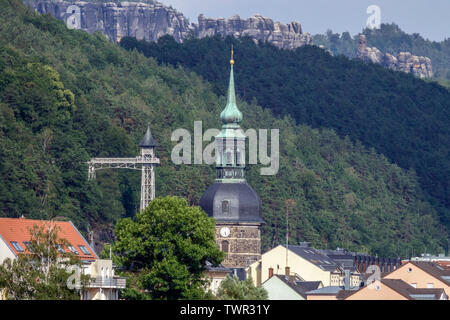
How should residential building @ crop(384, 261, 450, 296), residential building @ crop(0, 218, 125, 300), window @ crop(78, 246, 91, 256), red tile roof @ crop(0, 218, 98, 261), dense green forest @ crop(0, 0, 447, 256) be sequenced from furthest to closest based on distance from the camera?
dense green forest @ crop(0, 0, 447, 256), residential building @ crop(384, 261, 450, 296), window @ crop(78, 246, 91, 256), red tile roof @ crop(0, 218, 98, 261), residential building @ crop(0, 218, 125, 300)

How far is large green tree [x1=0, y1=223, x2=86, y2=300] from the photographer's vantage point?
242ft

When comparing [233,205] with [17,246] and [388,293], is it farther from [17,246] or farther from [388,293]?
[17,246]

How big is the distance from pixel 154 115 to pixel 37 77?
26142 millimetres

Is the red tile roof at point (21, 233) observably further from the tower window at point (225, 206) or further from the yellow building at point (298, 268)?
the tower window at point (225, 206)

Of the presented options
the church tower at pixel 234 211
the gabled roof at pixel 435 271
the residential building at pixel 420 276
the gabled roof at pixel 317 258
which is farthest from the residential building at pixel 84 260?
the church tower at pixel 234 211

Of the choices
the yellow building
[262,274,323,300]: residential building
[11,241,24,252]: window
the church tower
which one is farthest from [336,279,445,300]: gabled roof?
the church tower

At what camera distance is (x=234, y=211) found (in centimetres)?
13812

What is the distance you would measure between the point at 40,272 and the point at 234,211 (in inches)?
2487

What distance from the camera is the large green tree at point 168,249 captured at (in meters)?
86.9

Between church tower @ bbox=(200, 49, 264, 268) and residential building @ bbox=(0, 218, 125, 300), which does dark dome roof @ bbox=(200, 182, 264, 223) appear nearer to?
church tower @ bbox=(200, 49, 264, 268)

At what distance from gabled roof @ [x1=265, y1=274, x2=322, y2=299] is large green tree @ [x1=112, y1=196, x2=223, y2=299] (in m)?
8.66

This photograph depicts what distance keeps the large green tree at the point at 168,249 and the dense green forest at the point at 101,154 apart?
30154 mm

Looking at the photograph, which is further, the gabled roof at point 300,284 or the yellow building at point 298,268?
the yellow building at point 298,268
